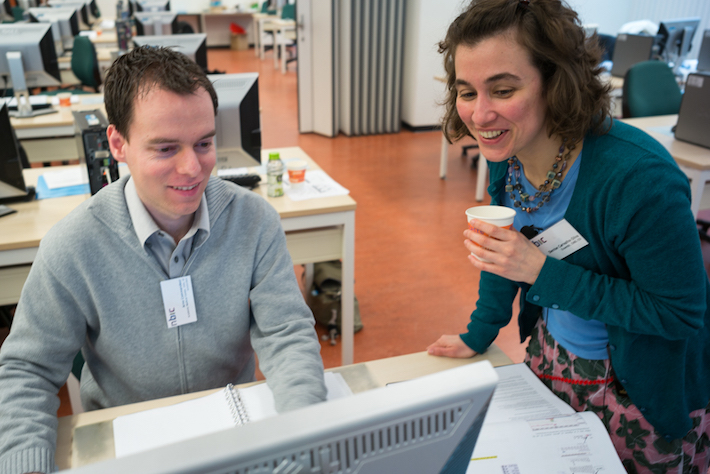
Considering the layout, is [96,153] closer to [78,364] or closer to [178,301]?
[78,364]

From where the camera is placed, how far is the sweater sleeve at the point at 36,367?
0.89 m

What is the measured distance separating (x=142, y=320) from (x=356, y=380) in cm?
48

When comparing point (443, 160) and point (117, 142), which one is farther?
point (443, 160)

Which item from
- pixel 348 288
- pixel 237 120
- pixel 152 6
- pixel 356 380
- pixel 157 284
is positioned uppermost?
pixel 152 6

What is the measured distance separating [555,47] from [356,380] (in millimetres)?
767

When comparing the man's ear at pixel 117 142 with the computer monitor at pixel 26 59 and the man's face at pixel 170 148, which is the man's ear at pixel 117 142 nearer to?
the man's face at pixel 170 148

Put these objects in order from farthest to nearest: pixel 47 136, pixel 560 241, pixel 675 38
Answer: pixel 675 38 < pixel 47 136 < pixel 560 241

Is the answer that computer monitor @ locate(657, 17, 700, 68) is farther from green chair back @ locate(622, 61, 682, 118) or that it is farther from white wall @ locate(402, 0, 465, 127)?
white wall @ locate(402, 0, 465, 127)

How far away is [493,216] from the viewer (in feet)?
3.32

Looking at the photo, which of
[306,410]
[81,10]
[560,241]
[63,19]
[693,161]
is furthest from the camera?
[81,10]

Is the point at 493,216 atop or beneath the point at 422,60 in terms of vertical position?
atop

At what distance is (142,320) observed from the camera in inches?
44.8

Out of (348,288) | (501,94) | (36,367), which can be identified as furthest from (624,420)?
(348,288)

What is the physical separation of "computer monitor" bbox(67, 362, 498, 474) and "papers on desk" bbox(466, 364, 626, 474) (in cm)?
43
